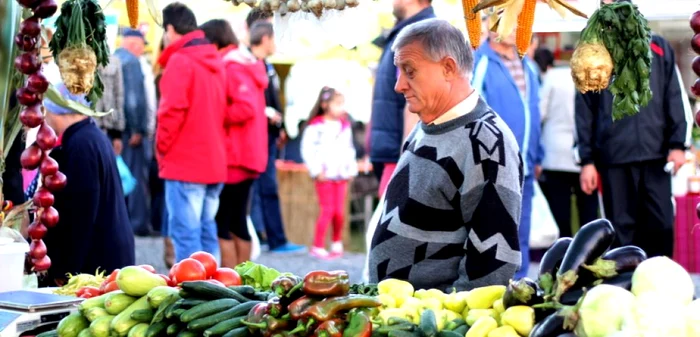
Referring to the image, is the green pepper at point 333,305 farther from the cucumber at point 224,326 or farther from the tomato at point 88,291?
the tomato at point 88,291

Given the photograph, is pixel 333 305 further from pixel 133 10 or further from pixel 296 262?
pixel 296 262

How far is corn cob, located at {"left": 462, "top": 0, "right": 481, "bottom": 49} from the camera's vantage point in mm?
2985

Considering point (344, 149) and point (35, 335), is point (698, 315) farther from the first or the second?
point (344, 149)

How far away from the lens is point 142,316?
272 centimetres

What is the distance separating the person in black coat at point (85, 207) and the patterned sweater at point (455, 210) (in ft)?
5.52

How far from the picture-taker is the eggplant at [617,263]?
234cm

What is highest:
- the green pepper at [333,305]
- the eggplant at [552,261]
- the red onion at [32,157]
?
the red onion at [32,157]

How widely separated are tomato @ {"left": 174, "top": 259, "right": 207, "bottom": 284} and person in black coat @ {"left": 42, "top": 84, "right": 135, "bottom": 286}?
1.72m

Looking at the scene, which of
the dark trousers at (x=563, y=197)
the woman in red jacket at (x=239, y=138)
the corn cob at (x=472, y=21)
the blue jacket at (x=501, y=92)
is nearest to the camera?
the corn cob at (x=472, y=21)

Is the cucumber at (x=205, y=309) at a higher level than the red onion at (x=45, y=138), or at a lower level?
lower

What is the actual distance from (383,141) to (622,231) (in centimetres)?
154

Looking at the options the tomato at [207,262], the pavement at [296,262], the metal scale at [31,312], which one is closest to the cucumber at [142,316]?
the tomato at [207,262]

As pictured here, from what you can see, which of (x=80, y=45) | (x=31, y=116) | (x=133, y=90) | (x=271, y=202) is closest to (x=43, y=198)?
(x=31, y=116)

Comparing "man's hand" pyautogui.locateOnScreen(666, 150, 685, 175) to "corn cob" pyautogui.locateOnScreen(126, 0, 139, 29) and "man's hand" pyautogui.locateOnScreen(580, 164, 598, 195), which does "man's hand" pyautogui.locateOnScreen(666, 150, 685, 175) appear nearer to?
"man's hand" pyautogui.locateOnScreen(580, 164, 598, 195)
